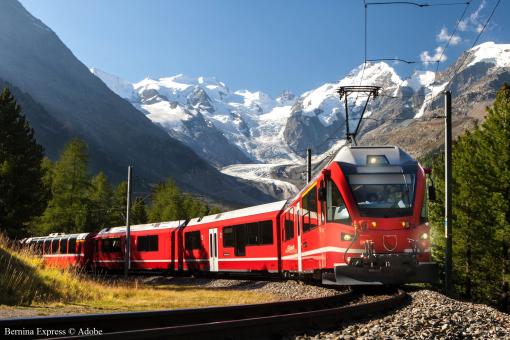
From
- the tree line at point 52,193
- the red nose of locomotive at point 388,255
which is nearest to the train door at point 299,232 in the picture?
the red nose of locomotive at point 388,255

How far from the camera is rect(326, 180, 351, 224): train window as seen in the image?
14680 mm

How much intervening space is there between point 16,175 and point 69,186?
54.0 feet

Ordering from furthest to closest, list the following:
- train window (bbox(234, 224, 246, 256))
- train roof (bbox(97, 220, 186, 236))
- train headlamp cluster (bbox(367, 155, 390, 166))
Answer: train roof (bbox(97, 220, 186, 236)) → train window (bbox(234, 224, 246, 256)) → train headlamp cluster (bbox(367, 155, 390, 166))

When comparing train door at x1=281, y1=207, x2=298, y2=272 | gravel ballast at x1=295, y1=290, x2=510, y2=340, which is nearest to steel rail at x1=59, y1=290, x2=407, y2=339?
gravel ballast at x1=295, y1=290, x2=510, y2=340

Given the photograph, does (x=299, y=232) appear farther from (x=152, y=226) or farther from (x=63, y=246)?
(x=63, y=246)

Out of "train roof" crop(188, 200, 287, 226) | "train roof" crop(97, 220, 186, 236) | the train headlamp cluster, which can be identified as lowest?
"train roof" crop(97, 220, 186, 236)

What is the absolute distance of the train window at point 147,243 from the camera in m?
38.6

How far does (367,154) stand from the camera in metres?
15.6

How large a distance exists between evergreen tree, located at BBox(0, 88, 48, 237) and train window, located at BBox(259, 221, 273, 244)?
80.7 ft

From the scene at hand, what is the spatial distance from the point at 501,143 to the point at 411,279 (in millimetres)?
19231

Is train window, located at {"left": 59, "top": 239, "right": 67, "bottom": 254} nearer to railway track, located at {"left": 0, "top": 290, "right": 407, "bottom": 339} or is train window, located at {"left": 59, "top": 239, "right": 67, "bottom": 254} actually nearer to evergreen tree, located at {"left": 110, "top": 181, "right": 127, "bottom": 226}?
evergreen tree, located at {"left": 110, "top": 181, "right": 127, "bottom": 226}

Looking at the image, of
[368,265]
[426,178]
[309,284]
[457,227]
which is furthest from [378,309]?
[457,227]

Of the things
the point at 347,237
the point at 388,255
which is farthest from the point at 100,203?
the point at 388,255

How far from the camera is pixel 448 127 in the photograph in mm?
20328
